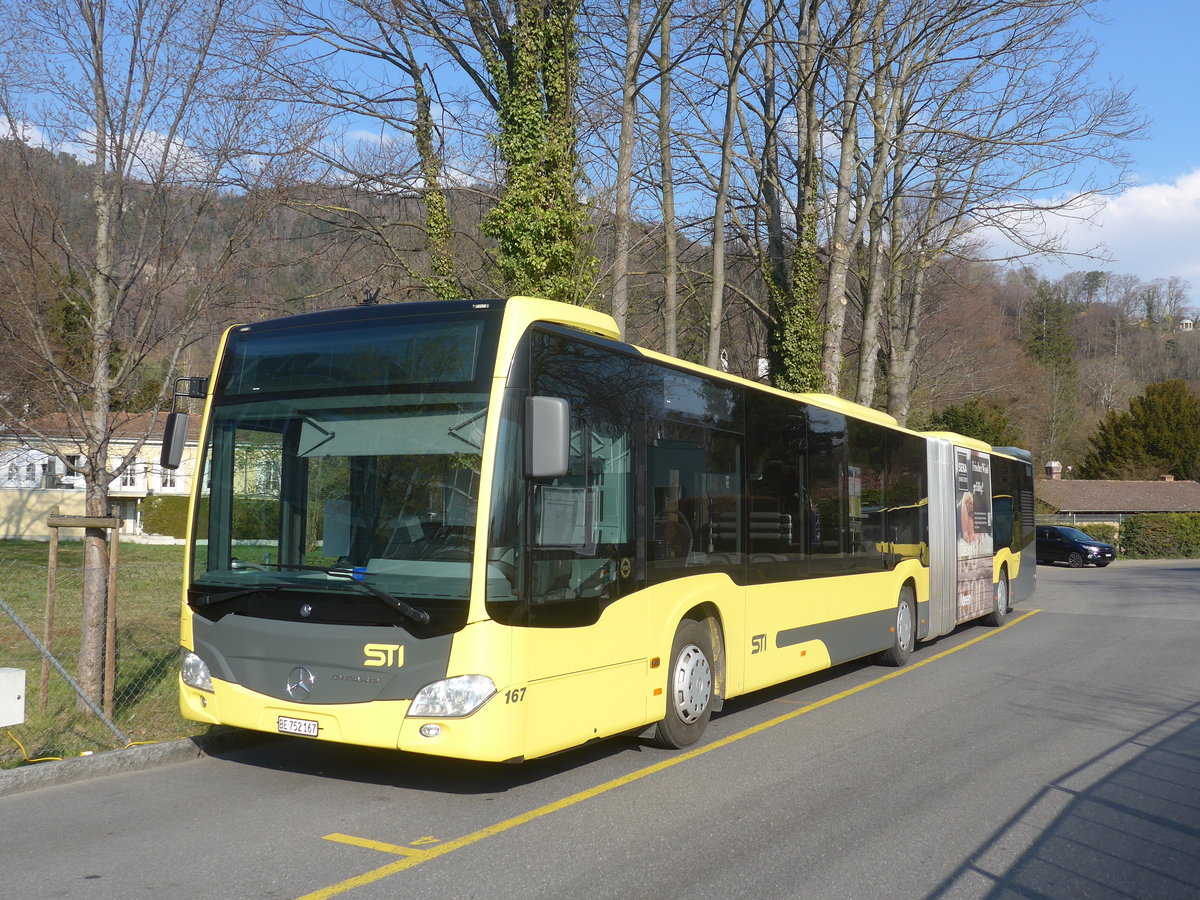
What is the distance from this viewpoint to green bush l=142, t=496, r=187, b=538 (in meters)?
44.7

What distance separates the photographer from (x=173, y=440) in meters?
7.61

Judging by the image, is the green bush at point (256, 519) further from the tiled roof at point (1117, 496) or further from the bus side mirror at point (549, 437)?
the tiled roof at point (1117, 496)

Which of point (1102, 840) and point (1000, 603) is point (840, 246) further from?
point (1102, 840)

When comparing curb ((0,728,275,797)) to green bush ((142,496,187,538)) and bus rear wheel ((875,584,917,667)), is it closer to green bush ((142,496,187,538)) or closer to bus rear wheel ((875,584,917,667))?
bus rear wheel ((875,584,917,667))

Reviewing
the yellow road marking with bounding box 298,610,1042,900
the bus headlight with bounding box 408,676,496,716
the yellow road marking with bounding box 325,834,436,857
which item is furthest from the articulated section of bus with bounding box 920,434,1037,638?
the yellow road marking with bounding box 325,834,436,857

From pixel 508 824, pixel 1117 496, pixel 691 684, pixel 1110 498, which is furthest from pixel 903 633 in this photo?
pixel 1117 496

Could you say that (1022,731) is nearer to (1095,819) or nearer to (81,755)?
(1095,819)

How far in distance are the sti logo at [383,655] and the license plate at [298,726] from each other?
0.56m

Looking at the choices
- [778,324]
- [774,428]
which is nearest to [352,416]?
[774,428]

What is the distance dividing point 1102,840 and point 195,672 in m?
5.73

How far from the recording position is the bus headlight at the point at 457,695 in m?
6.39

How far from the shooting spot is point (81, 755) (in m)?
7.43

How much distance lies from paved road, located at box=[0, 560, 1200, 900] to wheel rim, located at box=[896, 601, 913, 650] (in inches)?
136

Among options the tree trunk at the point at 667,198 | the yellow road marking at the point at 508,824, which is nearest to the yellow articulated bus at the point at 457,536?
the yellow road marking at the point at 508,824
